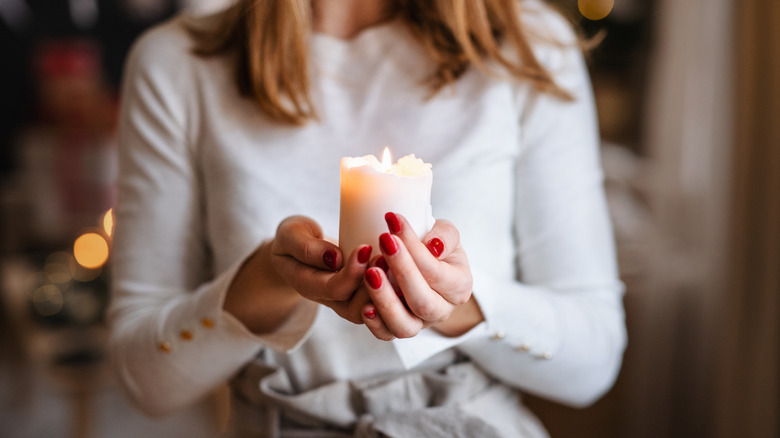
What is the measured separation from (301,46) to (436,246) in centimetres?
44

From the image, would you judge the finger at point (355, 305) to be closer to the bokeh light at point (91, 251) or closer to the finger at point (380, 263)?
the finger at point (380, 263)

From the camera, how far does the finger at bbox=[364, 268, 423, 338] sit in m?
0.52

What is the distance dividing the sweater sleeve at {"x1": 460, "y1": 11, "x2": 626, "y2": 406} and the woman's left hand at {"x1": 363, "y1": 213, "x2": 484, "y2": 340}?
257 millimetres

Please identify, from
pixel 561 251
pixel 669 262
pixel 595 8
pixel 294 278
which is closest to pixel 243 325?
pixel 294 278

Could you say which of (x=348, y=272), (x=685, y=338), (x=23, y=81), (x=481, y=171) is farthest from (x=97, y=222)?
(x=348, y=272)

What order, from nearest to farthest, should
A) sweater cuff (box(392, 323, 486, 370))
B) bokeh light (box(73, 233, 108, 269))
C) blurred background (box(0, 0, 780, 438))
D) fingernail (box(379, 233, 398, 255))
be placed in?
1. fingernail (box(379, 233, 398, 255))
2. sweater cuff (box(392, 323, 486, 370))
3. blurred background (box(0, 0, 780, 438))
4. bokeh light (box(73, 233, 108, 269))

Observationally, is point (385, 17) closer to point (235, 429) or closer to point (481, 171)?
point (481, 171)

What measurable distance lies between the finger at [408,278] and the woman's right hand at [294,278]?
2 centimetres

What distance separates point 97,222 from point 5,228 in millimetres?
823

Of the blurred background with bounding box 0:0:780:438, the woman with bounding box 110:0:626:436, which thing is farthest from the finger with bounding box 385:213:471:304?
the blurred background with bounding box 0:0:780:438

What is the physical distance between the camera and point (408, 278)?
1.71 ft

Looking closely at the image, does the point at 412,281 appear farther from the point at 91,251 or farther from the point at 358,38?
the point at 91,251

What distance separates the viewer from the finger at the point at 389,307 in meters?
0.52

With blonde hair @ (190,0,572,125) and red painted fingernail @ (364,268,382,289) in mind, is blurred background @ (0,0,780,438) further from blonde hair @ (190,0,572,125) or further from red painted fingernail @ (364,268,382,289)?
red painted fingernail @ (364,268,382,289)
